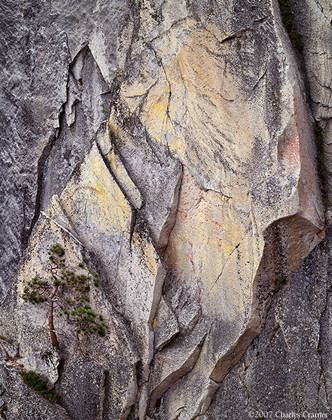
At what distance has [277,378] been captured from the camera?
5.16 meters

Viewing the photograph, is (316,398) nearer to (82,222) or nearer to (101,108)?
(82,222)

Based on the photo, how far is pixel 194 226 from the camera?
5.57m

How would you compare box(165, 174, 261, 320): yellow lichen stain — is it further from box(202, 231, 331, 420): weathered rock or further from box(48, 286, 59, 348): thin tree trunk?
box(48, 286, 59, 348): thin tree trunk

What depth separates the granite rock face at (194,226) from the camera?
516 cm

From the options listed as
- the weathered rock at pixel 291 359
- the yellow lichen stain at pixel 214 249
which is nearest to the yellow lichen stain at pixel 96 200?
the yellow lichen stain at pixel 214 249

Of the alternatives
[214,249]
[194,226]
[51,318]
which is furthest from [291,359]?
[51,318]

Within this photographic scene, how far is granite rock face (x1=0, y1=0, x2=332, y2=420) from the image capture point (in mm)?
5156

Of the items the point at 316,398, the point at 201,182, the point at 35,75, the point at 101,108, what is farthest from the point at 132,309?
the point at 35,75

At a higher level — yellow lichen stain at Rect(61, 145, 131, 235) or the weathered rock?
yellow lichen stain at Rect(61, 145, 131, 235)

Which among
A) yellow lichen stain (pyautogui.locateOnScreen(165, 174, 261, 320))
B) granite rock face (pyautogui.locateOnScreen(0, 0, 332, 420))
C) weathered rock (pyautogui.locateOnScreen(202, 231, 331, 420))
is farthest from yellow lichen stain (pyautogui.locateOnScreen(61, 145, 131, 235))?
weathered rock (pyautogui.locateOnScreen(202, 231, 331, 420))

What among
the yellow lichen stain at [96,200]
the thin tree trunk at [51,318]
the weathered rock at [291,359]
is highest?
the yellow lichen stain at [96,200]

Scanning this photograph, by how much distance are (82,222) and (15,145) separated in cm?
174

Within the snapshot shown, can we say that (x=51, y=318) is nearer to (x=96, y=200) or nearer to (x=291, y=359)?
(x=96, y=200)

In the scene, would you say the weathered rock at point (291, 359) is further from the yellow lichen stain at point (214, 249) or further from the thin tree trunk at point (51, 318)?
the thin tree trunk at point (51, 318)
